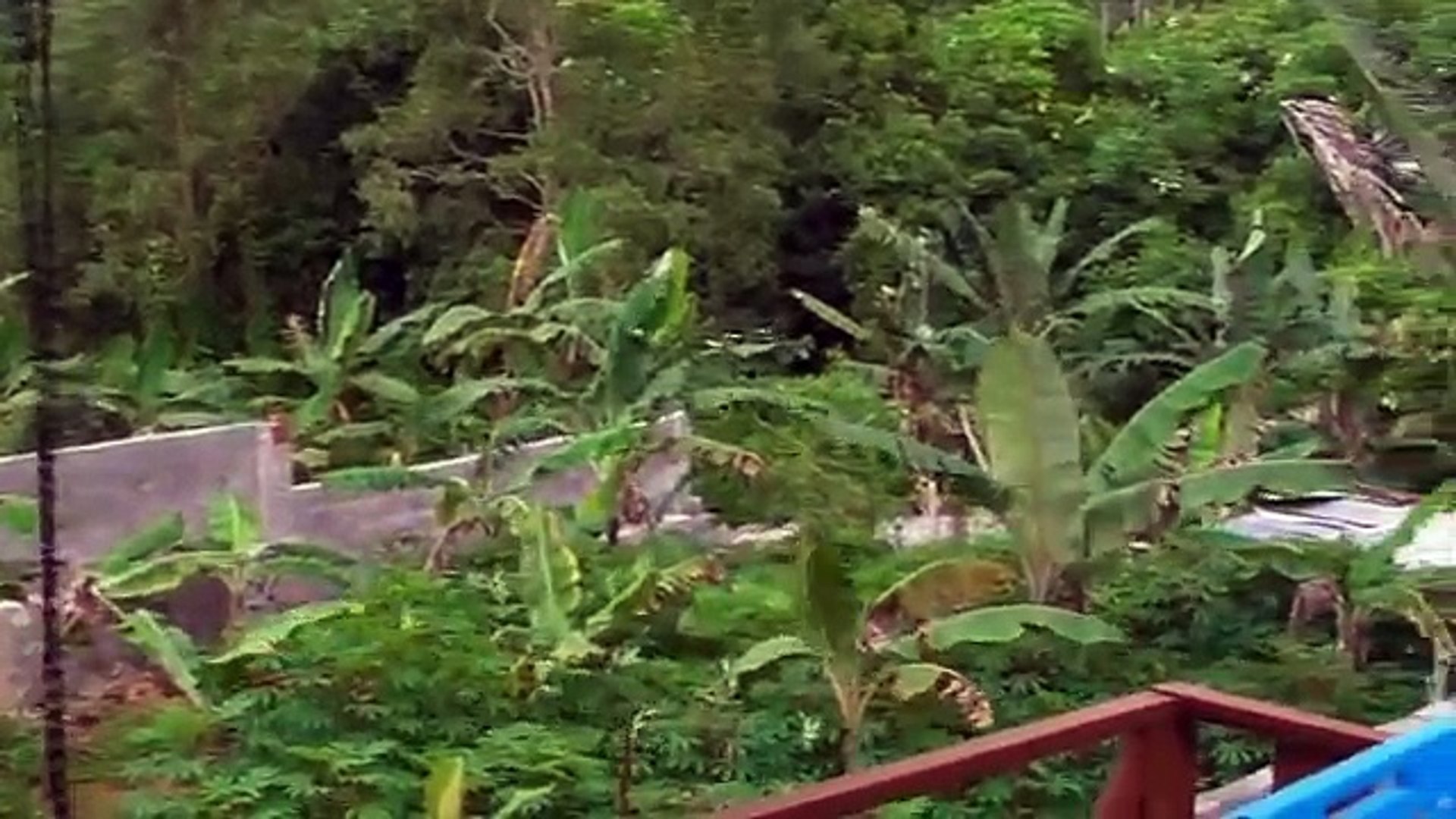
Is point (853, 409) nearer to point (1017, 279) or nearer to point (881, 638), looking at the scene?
point (1017, 279)

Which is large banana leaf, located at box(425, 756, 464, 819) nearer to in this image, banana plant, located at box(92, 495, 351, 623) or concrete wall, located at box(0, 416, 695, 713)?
banana plant, located at box(92, 495, 351, 623)

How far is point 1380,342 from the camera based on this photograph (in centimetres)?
564

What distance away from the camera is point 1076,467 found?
4.24m

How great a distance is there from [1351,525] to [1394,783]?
4314 millimetres

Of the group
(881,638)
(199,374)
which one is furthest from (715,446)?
(199,374)

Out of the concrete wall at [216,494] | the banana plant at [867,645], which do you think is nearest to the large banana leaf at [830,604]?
the banana plant at [867,645]

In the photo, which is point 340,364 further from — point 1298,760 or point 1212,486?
point 1298,760

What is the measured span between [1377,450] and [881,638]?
1820mm

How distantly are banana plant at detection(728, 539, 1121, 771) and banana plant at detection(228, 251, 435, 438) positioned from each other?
233 centimetres

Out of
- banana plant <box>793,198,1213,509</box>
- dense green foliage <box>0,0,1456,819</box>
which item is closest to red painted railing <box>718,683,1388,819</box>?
dense green foliage <box>0,0,1456,819</box>

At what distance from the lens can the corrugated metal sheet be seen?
5.31 metres

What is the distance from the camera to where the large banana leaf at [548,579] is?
179 inches

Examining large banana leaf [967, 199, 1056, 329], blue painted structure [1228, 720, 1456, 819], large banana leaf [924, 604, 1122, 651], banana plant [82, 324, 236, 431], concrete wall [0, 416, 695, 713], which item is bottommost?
concrete wall [0, 416, 695, 713]

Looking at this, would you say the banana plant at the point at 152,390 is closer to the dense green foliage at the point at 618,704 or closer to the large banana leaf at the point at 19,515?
the large banana leaf at the point at 19,515
